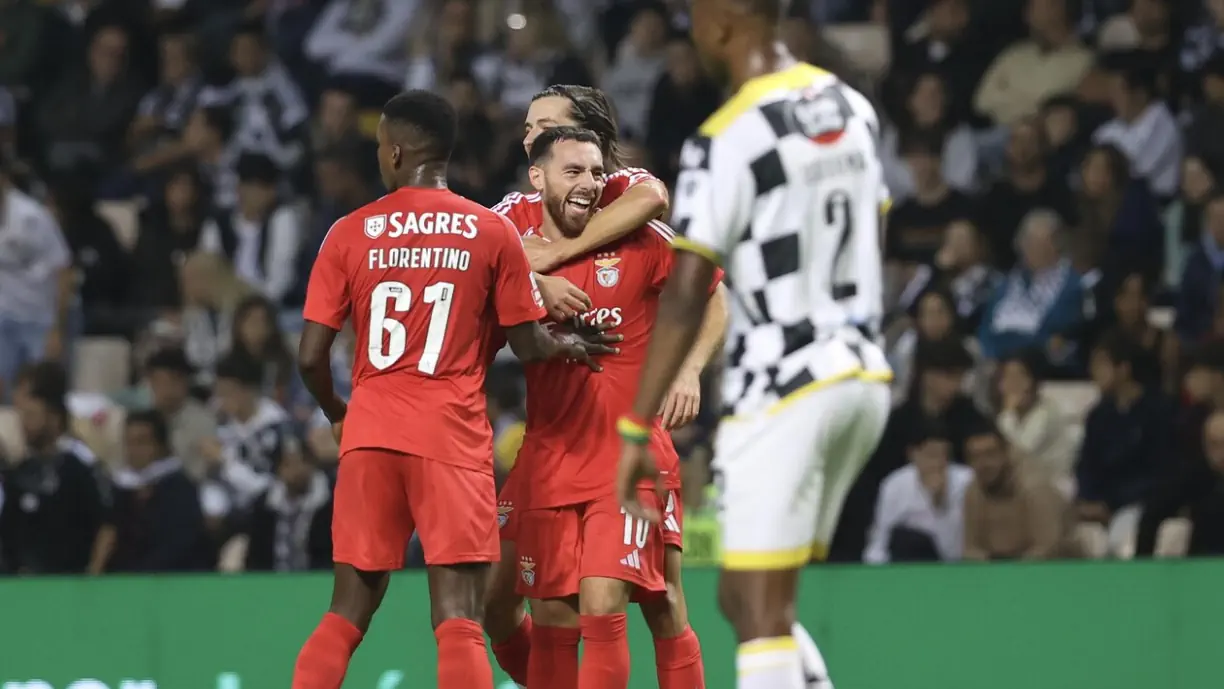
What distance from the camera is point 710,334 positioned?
6.58 meters

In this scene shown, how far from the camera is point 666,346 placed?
16.4 ft

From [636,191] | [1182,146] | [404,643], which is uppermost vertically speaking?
[1182,146]

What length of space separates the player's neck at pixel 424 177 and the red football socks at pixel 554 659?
4.76ft

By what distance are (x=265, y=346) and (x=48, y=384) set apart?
128 centimetres

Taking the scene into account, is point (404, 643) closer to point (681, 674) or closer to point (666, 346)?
point (681, 674)

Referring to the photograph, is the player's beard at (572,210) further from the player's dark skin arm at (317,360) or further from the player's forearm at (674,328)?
the player's forearm at (674,328)

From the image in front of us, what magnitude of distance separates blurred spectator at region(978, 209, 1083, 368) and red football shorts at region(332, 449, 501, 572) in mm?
5962

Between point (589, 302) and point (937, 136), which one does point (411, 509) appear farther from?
point (937, 136)

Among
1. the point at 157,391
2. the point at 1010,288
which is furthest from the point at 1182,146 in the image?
the point at 157,391

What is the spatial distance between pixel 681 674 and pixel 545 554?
1.93 ft

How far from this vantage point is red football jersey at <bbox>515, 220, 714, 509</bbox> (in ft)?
20.7

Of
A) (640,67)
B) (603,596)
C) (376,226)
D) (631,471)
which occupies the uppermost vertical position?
(640,67)

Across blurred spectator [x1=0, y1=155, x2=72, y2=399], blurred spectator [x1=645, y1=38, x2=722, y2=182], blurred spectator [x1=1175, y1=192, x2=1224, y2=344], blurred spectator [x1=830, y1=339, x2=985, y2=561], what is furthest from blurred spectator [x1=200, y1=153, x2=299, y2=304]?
blurred spectator [x1=1175, y1=192, x2=1224, y2=344]

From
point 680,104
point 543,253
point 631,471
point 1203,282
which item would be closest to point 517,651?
point 543,253
